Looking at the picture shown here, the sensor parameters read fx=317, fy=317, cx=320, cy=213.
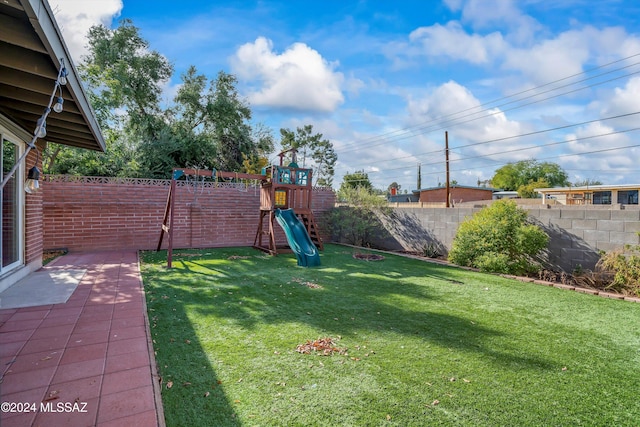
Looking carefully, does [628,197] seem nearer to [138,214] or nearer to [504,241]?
[504,241]

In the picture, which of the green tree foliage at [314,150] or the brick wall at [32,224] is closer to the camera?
the brick wall at [32,224]

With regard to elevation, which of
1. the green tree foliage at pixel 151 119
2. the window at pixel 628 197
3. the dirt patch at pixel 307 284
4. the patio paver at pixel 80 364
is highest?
the green tree foliage at pixel 151 119

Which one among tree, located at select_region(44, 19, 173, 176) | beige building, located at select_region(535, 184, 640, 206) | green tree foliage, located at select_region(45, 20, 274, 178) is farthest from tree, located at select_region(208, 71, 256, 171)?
beige building, located at select_region(535, 184, 640, 206)

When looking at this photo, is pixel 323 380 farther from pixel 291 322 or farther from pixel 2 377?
pixel 2 377

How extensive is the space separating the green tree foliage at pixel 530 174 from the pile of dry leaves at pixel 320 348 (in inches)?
2027

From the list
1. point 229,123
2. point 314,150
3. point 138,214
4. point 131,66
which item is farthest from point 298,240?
point 314,150

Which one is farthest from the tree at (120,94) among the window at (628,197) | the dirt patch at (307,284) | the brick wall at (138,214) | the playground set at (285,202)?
the window at (628,197)

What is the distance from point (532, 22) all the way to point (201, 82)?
1305cm

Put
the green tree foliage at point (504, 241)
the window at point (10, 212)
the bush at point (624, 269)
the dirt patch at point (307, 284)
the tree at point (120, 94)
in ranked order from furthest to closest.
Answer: the tree at point (120, 94) < the green tree foliage at point (504, 241) < the dirt patch at point (307, 284) < the bush at point (624, 269) < the window at point (10, 212)

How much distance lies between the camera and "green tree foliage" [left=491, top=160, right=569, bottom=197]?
4612cm

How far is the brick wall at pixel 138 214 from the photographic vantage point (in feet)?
25.0

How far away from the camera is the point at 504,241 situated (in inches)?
248

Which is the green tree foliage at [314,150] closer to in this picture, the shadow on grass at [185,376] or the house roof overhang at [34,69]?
the house roof overhang at [34,69]

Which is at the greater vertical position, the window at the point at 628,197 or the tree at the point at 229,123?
the tree at the point at 229,123
